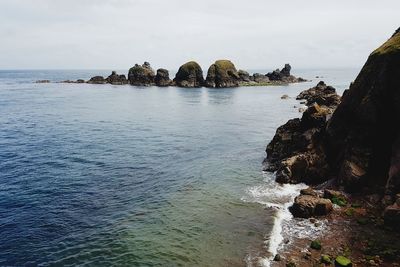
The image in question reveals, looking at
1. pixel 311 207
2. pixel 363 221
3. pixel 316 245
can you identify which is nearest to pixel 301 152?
pixel 311 207

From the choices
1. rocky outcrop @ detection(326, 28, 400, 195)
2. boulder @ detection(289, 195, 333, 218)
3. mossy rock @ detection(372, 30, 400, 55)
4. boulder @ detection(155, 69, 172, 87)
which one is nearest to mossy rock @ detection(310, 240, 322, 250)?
boulder @ detection(289, 195, 333, 218)

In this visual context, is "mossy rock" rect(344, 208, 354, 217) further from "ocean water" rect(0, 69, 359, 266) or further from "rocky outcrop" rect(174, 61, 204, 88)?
"rocky outcrop" rect(174, 61, 204, 88)

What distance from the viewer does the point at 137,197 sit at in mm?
34031

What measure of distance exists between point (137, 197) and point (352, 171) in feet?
70.6

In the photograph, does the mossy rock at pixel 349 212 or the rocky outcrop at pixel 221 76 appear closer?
the mossy rock at pixel 349 212

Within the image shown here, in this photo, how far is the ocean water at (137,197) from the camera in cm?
2441

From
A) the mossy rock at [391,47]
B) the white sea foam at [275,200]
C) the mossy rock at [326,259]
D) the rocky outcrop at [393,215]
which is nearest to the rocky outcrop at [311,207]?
the white sea foam at [275,200]

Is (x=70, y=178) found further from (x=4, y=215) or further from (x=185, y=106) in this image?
(x=185, y=106)

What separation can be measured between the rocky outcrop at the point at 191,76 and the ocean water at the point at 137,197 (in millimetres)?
116067

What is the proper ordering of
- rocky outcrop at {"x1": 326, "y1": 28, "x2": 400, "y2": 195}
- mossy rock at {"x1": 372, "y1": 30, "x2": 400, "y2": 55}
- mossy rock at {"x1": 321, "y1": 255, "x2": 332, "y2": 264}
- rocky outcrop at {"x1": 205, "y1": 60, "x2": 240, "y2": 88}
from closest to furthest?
mossy rock at {"x1": 321, "y1": 255, "x2": 332, "y2": 264} < rocky outcrop at {"x1": 326, "y1": 28, "x2": 400, "y2": 195} < mossy rock at {"x1": 372, "y1": 30, "x2": 400, "y2": 55} < rocky outcrop at {"x1": 205, "y1": 60, "x2": 240, "y2": 88}

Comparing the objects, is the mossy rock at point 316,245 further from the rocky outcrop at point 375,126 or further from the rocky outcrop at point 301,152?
the rocky outcrop at point 301,152

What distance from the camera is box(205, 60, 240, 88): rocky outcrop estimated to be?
181m

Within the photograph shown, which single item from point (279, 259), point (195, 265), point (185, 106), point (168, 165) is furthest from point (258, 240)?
point (185, 106)

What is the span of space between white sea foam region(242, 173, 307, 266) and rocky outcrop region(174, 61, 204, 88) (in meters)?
145
